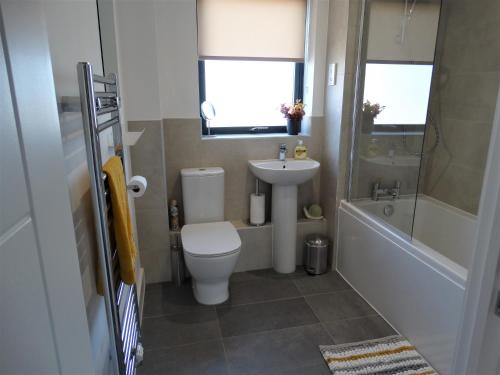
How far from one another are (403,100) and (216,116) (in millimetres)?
1396

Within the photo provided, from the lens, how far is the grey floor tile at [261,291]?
2.40 meters

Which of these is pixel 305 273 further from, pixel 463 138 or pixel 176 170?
pixel 463 138

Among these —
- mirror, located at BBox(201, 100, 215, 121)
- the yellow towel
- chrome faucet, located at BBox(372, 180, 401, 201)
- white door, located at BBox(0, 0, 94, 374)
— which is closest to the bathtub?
chrome faucet, located at BBox(372, 180, 401, 201)

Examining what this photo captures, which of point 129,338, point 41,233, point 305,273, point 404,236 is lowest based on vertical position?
point 305,273

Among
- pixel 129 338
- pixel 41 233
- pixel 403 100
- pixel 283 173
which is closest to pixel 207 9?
pixel 283 173

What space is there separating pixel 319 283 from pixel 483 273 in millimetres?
1910

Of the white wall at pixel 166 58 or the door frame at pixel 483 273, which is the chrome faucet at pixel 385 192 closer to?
the white wall at pixel 166 58

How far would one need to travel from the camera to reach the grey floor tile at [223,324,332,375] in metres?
1.81

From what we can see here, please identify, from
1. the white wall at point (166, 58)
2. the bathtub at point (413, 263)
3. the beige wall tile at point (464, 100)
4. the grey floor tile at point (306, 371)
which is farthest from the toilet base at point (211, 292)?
the beige wall tile at point (464, 100)

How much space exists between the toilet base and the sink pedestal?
0.56 m

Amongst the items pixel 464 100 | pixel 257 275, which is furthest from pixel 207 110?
pixel 464 100

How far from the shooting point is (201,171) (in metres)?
2.55

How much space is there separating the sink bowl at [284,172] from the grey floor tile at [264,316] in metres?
0.82

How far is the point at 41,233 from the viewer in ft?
1.85
